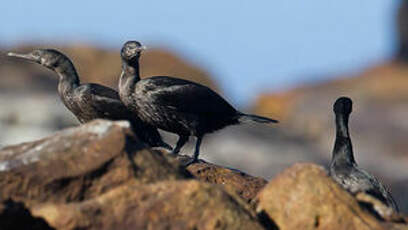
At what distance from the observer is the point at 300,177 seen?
12453 mm

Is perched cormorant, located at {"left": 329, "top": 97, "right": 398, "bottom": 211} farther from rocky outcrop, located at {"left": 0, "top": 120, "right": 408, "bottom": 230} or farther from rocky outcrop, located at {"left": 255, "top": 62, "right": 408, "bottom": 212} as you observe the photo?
rocky outcrop, located at {"left": 255, "top": 62, "right": 408, "bottom": 212}

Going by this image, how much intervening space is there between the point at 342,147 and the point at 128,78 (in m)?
3.02

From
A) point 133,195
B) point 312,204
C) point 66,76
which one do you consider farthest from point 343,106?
point 133,195

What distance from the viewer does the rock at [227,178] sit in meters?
16.1

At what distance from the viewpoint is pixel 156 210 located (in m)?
11.8

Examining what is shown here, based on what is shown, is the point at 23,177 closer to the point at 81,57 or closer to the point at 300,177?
the point at 300,177

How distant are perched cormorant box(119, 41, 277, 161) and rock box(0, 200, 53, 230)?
5082 millimetres

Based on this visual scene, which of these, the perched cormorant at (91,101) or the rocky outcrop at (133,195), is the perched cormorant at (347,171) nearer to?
the rocky outcrop at (133,195)

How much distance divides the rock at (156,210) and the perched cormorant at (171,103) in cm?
500

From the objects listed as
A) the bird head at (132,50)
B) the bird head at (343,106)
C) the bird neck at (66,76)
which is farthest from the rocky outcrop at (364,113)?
the bird head at (132,50)

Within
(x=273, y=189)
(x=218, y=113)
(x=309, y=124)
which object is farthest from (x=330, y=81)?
(x=273, y=189)

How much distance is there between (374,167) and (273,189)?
101 ft

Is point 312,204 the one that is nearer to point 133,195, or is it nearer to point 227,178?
point 133,195

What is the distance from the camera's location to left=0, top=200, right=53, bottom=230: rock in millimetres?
11703
